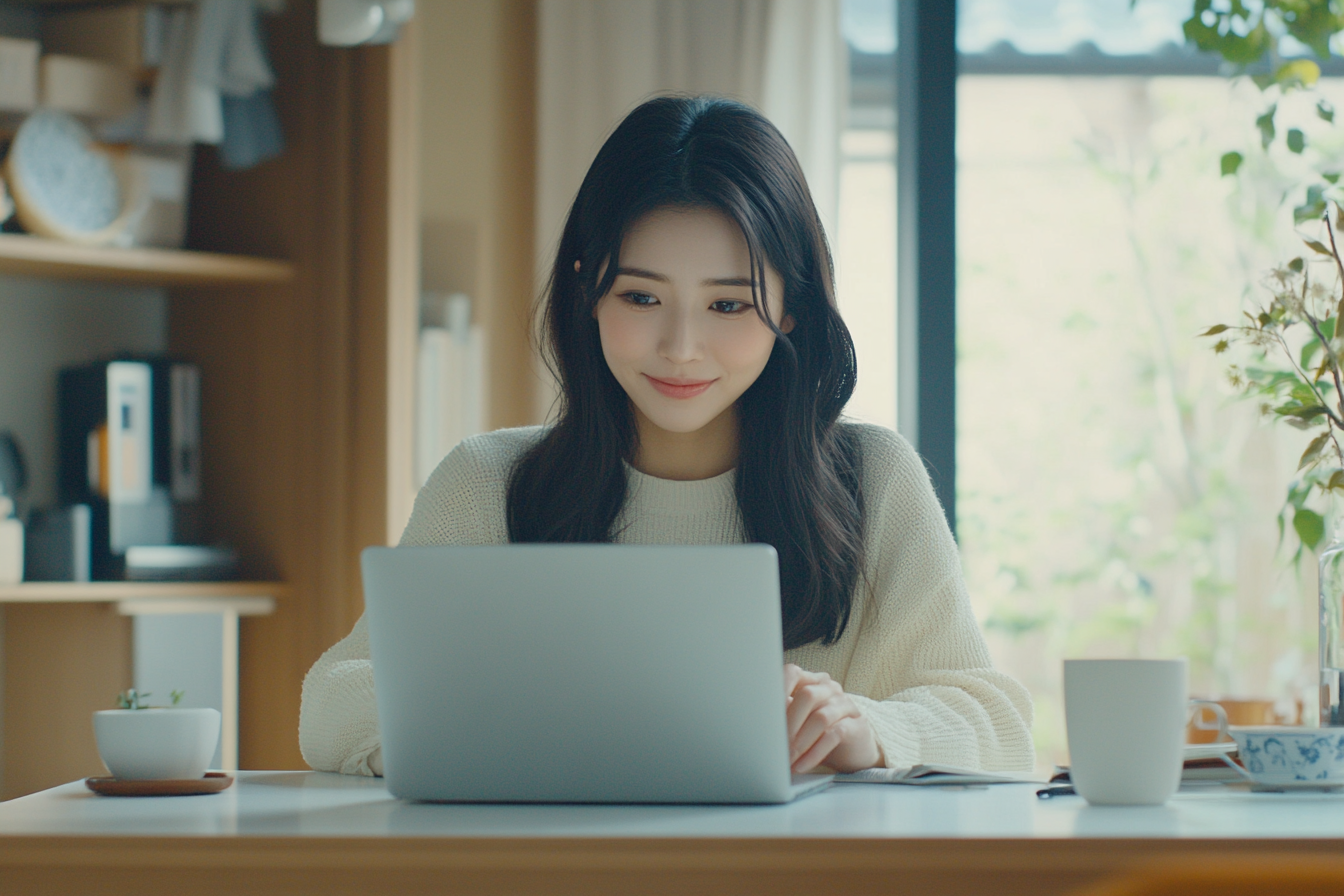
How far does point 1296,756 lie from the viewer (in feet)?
3.13

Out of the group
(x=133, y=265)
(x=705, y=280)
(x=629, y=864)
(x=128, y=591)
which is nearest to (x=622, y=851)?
(x=629, y=864)

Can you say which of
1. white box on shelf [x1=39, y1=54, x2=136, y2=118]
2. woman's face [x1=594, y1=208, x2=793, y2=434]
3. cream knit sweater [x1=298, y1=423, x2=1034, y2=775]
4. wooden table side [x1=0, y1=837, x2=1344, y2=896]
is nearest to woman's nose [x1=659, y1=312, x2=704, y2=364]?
woman's face [x1=594, y1=208, x2=793, y2=434]

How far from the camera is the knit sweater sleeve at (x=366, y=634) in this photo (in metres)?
1.13

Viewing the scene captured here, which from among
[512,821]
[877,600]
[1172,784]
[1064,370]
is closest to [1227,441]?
[1064,370]

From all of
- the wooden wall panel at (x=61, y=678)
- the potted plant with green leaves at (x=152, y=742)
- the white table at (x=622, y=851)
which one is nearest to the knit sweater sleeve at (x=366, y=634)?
the potted plant with green leaves at (x=152, y=742)

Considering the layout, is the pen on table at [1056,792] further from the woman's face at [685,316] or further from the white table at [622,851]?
the woman's face at [685,316]

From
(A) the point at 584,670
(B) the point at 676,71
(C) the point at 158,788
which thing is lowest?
(C) the point at 158,788

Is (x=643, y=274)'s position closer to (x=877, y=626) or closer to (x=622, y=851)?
(x=877, y=626)

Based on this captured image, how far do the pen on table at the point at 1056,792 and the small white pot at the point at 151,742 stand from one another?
59 cm

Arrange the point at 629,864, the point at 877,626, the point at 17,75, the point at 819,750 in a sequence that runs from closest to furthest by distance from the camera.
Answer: the point at 629,864
the point at 819,750
the point at 877,626
the point at 17,75

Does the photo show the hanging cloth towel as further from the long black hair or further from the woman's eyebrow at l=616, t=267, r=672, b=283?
the woman's eyebrow at l=616, t=267, r=672, b=283

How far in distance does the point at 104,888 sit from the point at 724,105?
3.38 ft

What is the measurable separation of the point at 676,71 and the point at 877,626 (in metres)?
1.63

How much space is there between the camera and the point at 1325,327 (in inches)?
48.7
